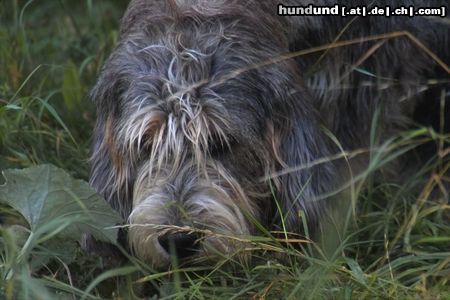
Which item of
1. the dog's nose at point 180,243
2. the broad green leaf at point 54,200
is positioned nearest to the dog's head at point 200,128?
the dog's nose at point 180,243

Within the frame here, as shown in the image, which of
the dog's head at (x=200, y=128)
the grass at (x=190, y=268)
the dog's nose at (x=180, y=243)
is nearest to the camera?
the grass at (x=190, y=268)

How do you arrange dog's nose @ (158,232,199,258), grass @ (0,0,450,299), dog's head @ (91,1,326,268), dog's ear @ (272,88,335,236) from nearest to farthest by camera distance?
1. grass @ (0,0,450,299)
2. dog's nose @ (158,232,199,258)
3. dog's head @ (91,1,326,268)
4. dog's ear @ (272,88,335,236)

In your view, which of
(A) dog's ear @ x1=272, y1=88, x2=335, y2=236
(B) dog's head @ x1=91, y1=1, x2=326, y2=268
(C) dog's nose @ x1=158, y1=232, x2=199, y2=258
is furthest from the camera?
(A) dog's ear @ x1=272, y1=88, x2=335, y2=236

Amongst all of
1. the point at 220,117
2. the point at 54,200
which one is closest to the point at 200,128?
the point at 220,117

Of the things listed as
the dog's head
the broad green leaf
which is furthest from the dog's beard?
the broad green leaf

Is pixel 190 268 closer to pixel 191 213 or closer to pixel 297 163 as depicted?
pixel 191 213

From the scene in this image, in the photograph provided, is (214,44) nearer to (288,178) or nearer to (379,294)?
(288,178)

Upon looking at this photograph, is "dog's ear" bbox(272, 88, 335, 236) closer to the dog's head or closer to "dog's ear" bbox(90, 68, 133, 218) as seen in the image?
the dog's head

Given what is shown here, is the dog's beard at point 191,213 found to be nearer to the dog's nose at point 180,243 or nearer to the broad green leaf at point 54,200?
the dog's nose at point 180,243

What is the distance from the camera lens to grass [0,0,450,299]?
11.0ft

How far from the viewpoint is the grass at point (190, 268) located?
3367 mm

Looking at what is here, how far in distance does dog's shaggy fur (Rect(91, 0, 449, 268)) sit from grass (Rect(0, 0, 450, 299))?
0.49 feet

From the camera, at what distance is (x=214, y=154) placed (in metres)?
Answer: 3.73

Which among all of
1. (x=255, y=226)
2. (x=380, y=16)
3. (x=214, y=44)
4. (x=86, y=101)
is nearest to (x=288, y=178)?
(x=255, y=226)
